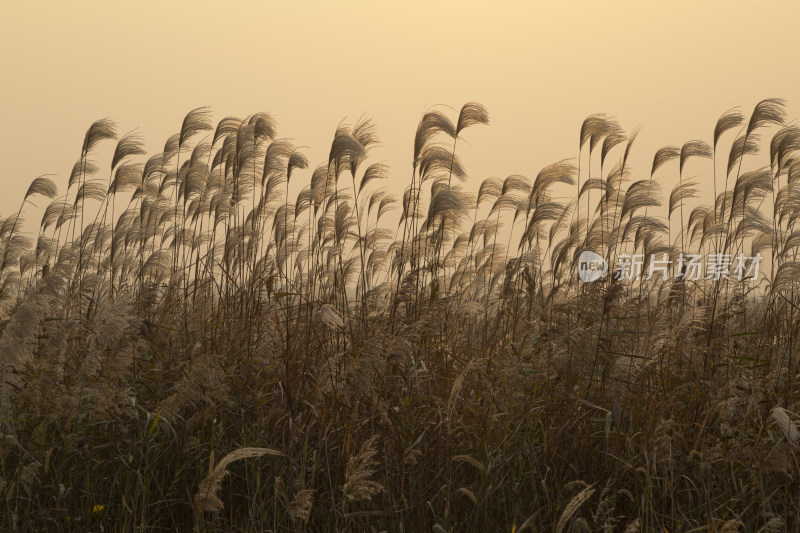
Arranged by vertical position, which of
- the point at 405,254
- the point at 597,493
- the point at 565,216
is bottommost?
the point at 597,493

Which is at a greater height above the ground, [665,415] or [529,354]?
[529,354]

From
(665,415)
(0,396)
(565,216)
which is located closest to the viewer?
(0,396)

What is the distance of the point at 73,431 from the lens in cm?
317

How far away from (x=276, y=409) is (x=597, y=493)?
1.44 m

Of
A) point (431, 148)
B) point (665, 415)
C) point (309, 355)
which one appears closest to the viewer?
point (665, 415)

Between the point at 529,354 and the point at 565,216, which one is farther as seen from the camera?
the point at 565,216

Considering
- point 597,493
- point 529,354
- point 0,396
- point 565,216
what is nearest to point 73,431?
point 0,396

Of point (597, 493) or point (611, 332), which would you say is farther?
point (611, 332)

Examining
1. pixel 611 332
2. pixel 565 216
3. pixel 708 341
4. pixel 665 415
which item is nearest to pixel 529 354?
pixel 611 332

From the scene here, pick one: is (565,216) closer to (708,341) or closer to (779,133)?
(779,133)

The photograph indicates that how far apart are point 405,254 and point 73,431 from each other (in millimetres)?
2421

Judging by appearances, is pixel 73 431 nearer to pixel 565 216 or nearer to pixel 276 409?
pixel 276 409

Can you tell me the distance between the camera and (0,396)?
2.92 metres

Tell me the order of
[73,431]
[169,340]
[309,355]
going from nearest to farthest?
[73,431], [309,355], [169,340]
